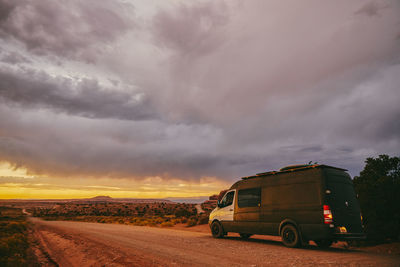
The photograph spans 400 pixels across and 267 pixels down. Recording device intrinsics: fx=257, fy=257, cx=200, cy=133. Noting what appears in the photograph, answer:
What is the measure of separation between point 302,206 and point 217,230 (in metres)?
5.56

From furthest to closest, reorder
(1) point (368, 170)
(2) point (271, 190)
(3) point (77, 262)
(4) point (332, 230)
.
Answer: (1) point (368, 170) < (2) point (271, 190) < (4) point (332, 230) < (3) point (77, 262)

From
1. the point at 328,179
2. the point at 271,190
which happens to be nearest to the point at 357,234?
the point at 328,179

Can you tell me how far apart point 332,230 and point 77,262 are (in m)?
9.06

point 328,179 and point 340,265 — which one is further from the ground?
point 328,179

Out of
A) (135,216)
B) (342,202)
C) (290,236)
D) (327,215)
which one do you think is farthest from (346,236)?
(135,216)

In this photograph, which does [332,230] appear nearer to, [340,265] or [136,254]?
[340,265]

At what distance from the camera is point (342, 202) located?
33.1 ft

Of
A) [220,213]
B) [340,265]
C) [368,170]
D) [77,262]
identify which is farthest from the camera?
[368,170]

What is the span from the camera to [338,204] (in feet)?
32.6

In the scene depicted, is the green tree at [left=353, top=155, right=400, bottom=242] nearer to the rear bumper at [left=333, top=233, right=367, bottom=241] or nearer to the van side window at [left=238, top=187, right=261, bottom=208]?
the rear bumper at [left=333, top=233, right=367, bottom=241]

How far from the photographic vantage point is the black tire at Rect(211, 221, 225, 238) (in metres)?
14.0

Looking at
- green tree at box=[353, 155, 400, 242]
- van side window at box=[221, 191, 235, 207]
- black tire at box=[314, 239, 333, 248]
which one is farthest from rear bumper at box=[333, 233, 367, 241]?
van side window at box=[221, 191, 235, 207]

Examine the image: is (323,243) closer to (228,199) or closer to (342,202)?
(342,202)

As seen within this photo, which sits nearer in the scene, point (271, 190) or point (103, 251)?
point (103, 251)
